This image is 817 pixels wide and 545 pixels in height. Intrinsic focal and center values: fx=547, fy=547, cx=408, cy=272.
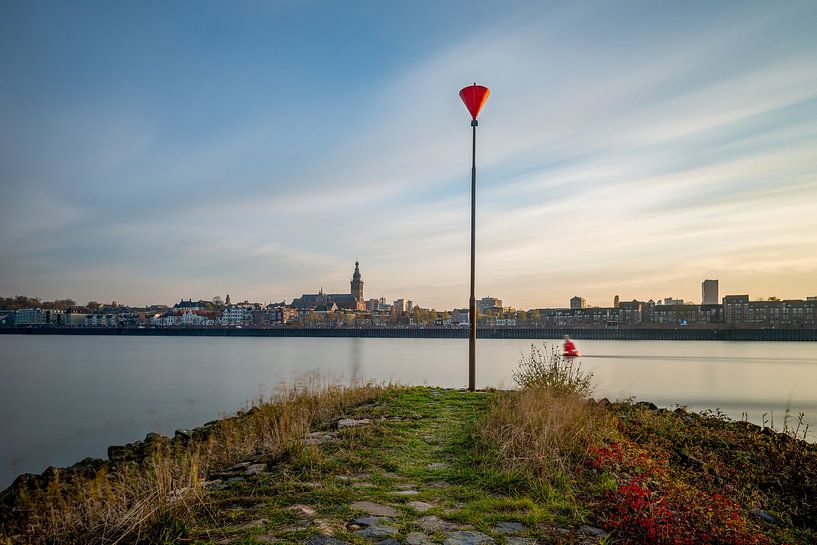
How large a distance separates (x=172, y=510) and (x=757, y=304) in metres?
166

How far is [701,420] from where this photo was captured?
1223 centimetres

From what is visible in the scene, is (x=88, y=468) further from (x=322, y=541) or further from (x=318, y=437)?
(x=322, y=541)

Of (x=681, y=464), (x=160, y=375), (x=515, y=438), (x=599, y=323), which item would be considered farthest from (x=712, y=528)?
(x=599, y=323)

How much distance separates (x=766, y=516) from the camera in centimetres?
647

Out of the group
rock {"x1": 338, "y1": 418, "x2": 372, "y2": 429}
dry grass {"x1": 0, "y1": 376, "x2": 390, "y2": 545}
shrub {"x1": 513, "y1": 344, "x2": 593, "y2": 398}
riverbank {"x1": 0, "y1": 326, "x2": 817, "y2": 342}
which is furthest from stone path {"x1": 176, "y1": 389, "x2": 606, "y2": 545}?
riverbank {"x1": 0, "y1": 326, "x2": 817, "y2": 342}

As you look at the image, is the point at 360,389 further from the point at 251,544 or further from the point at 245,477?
the point at 251,544

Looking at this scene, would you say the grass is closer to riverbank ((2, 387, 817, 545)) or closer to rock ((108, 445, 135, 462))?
riverbank ((2, 387, 817, 545))

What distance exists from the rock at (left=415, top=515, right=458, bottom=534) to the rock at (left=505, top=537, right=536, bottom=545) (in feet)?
1.54

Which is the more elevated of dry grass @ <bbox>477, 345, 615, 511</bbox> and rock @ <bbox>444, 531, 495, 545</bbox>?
dry grass @ <bbox>477, 345, 615, 511</bbox>

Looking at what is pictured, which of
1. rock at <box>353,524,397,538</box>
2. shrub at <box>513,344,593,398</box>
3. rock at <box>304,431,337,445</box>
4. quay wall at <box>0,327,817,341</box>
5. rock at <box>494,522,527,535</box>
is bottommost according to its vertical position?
quay wall at <box>0,327,817,341</box>

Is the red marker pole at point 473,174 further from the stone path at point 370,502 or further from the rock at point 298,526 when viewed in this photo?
the rock at point 298,526

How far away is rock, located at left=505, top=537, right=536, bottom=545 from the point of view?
4414mm

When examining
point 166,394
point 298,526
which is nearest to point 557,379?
point 298,526

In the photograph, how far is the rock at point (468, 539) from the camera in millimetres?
4359
